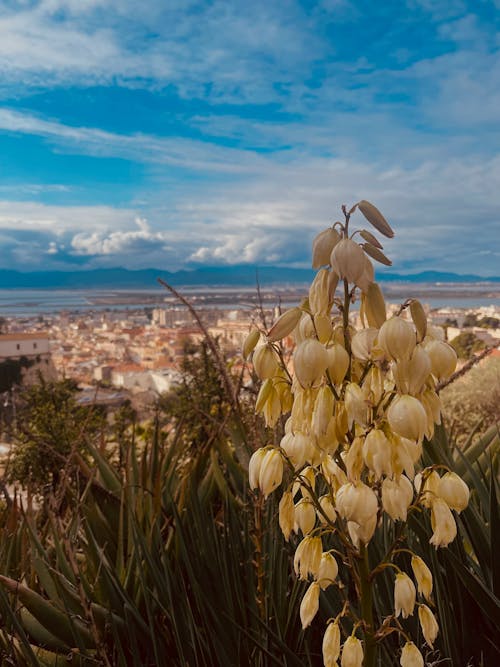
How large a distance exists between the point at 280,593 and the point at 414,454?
650 mm

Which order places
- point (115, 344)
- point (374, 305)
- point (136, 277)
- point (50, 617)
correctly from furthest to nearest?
point (136, 277) → point (115, 344) → point (50, 617) → point (374, 305)

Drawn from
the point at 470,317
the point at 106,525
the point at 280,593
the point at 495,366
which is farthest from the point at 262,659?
the point at 470,317

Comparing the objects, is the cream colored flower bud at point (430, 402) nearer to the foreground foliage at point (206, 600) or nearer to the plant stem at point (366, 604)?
the plant stem at point (366, 604)

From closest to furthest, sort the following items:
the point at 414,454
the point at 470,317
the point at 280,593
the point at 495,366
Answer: the point at 414,454 → the point at 280,593 → the point at 495,366 → the point at 470,317

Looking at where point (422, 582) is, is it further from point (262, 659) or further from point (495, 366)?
point (495, 366)

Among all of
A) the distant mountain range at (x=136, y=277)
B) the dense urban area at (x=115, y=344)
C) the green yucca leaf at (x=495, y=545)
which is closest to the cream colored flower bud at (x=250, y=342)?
the green yucca leaf at (x=495, y=545)

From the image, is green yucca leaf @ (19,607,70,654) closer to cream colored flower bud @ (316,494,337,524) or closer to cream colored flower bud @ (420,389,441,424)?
cream colored flower bud @ (316,494,337,524)

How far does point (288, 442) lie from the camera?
91 cm

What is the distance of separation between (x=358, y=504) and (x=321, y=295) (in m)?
0.30

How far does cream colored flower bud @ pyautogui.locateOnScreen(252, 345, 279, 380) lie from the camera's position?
3.02 feet

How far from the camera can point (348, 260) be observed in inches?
32.6

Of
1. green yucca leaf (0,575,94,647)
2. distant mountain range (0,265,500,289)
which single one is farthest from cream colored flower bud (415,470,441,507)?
distant mountain range (0,265,500,289)

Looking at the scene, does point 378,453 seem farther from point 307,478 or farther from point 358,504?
point 307,478

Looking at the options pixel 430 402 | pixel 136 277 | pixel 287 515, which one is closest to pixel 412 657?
pixel 287 515
